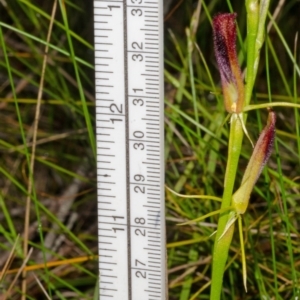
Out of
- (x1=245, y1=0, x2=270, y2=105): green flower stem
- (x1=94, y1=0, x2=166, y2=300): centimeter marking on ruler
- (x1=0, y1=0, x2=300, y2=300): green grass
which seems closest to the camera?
(x1=245, y1=0, x2=270, y2=105): green flower stem

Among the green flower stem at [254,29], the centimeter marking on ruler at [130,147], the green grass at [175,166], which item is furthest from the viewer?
the green grass at [175,166]

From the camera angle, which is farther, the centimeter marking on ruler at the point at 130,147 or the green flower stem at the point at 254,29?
the centimeter marking on ruler at the point at 130,147

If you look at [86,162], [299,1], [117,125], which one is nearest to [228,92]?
[117,125]

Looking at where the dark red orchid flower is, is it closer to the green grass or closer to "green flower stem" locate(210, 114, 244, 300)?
"green flower stem" locate(210, 114, 244, 300)

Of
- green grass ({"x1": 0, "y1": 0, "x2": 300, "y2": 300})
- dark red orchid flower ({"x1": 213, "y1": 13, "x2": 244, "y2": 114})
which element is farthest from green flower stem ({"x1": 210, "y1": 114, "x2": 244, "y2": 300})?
green grass ({"x1": 0, "y1": 0, "x2": 300, "y2": 300})

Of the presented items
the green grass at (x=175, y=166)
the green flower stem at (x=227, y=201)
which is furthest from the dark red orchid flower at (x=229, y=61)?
the green grass at (x=175, y=166)

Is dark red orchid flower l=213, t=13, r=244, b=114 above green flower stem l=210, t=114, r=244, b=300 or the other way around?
above

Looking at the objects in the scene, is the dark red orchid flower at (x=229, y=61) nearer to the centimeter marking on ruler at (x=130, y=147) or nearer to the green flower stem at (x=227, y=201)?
the green flower stem at (x=227, y=201)
